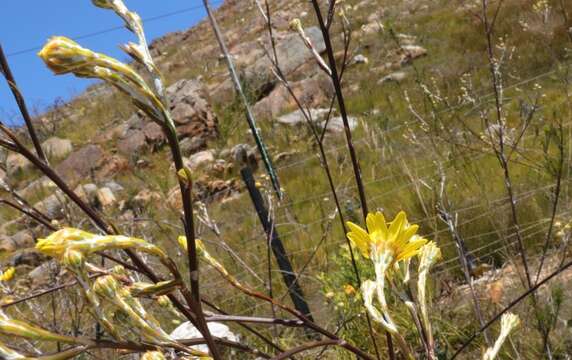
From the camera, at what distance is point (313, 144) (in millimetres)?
7434

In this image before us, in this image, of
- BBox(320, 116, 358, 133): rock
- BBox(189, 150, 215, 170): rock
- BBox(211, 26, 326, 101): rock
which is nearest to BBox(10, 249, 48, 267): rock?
BBox(189, 150, 215, 170): rock

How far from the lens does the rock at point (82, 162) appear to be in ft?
34.1

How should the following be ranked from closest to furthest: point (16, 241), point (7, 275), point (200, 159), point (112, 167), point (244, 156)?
point (7, 275)
point (244, 156)
point (16, 241)
point (200, 159)
point (112, 167)

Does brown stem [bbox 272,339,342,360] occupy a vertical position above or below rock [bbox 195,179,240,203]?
above

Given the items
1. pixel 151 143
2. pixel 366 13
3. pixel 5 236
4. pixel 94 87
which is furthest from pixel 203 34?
pixel 5 236

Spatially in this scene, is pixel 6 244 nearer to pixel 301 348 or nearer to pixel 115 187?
pixel 115 187

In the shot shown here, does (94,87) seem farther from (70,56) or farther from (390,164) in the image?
(70,56)

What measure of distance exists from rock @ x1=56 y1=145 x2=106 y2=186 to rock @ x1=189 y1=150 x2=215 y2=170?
8.27ft

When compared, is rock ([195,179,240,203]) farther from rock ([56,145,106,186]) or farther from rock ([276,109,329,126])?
rock ([56,145,106,186])

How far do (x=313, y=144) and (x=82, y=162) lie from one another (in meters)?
5.25

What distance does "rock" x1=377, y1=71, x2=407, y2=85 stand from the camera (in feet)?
29.4

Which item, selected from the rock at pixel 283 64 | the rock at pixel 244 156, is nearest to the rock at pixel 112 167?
the rock at pixel 283 64

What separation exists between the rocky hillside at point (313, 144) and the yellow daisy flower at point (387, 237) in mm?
1253

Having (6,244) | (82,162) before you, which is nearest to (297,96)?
(82,162)
